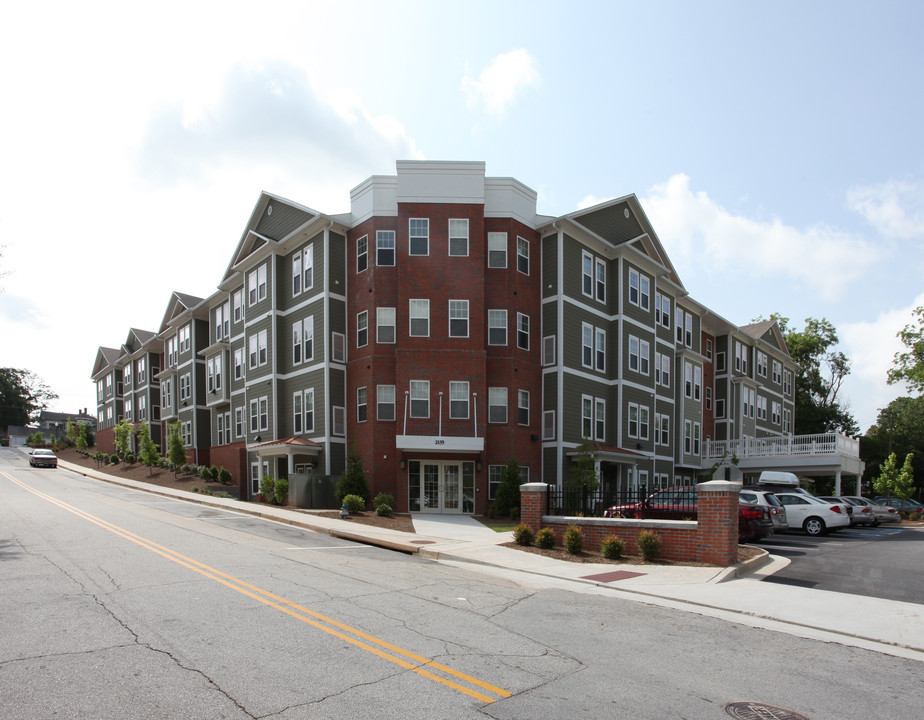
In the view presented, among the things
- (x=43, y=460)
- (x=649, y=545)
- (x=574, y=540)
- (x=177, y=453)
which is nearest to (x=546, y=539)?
(x=574, y=540)

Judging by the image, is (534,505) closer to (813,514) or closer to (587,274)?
(813,514)

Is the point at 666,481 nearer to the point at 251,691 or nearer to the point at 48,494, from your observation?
the point at 48,494

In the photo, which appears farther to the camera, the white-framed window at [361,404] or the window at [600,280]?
the window at [600,280]

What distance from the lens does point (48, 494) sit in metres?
29.9

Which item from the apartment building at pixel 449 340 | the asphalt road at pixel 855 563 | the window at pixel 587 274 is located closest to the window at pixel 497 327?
the apartment building at pixel 449 340

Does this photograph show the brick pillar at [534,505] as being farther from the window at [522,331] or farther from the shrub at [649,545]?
the window at [522,331]

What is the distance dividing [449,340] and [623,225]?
12640 millimetres

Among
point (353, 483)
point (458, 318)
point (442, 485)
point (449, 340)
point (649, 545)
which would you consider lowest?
point (442, 485)

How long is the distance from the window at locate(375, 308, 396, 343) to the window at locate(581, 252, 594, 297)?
9.18 m

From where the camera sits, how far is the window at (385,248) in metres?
29.2

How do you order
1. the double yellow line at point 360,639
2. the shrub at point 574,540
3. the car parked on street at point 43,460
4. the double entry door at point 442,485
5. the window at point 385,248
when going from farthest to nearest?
the car parked on street at point 43,460
the window at point 385,248
the double entry door at point 442,485
the shrub at point 574,540
the double yellow line at point 360,639

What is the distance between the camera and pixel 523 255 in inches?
1185

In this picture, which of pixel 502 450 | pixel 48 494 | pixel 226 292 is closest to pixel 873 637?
pixel 502 450

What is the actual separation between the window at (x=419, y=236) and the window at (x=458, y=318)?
8.24 feet
